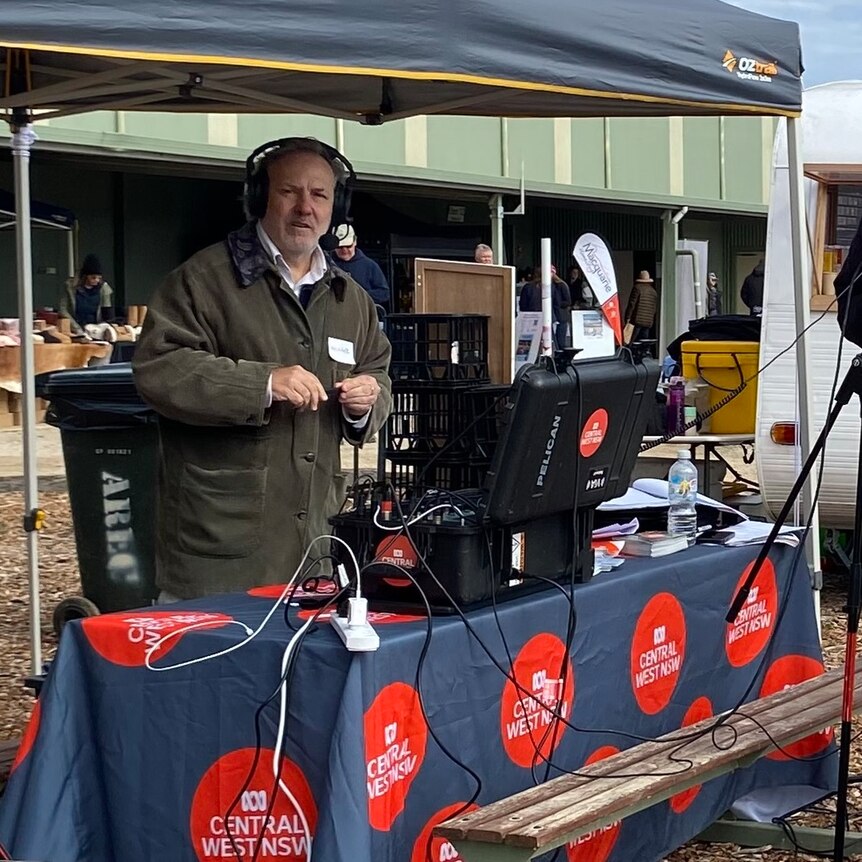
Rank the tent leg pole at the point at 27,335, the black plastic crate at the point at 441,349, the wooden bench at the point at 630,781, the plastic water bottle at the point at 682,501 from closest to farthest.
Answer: the wooden bench at the point at 630,781, the black plastic crate at the point at 441,349, the plastic water bottle at the point at 682,501, the tent leg pole at the point at 27,335

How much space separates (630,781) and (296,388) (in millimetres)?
1239

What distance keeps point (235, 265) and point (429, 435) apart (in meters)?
0.73

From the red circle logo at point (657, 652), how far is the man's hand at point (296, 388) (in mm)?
981

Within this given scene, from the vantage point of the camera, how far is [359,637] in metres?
2.85

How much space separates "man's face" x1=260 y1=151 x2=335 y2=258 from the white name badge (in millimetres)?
260

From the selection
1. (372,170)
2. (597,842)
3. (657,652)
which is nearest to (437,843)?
(597,842)

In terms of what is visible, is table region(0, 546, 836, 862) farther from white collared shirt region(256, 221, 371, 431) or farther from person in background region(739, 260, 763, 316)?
person in background region(739, 260, 763, 316)

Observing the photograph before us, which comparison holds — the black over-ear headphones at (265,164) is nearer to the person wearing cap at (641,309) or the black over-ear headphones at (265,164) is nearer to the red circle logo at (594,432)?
the red circle logo at (594,432)

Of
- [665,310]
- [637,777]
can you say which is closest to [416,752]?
[637,777]

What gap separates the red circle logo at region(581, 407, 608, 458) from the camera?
3.33 metres

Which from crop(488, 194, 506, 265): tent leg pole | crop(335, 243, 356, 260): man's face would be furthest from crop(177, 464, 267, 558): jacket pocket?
crop(488, 194, 506, 265): tent leg pole

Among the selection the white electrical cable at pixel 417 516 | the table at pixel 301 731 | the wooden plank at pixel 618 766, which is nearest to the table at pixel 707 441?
the wooden plank at pixel 618 766

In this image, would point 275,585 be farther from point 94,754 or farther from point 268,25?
point 268,25

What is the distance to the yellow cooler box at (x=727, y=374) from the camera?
8.96 m
